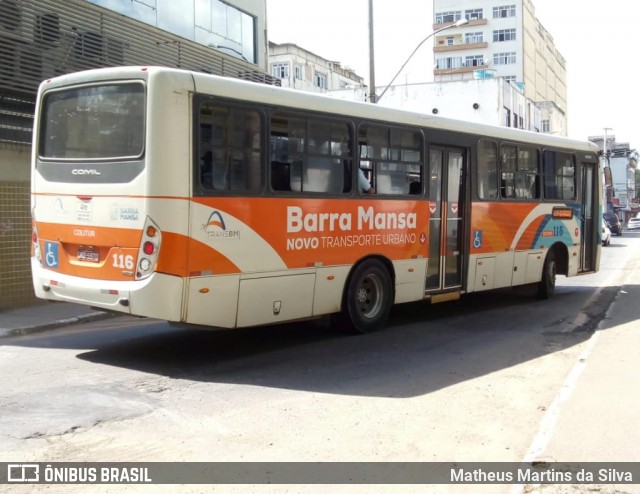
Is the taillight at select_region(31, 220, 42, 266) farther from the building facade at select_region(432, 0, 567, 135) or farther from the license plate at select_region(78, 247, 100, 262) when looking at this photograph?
the building facade at select_region(432, 0, 567, 135)

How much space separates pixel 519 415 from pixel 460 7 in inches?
3193

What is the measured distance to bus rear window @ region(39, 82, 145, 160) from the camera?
6465 millimetres

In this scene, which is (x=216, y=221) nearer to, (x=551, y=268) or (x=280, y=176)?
(x=280, y=176)

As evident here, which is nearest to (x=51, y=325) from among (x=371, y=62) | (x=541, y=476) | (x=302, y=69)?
(x=541, y=476)

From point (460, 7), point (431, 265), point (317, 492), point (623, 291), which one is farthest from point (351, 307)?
point (460, 7)

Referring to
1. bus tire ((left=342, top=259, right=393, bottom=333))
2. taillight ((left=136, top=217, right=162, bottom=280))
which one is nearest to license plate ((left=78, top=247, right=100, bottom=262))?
taillight ((left=136, top=217, right=162, bottom=280))

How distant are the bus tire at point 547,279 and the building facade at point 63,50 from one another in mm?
9636

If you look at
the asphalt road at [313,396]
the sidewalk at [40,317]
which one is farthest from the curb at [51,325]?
the asphalt road at [313,396]

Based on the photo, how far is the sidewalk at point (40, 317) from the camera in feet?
30.3

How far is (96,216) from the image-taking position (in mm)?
6711

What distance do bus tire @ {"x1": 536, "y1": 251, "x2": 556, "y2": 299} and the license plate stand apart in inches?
349

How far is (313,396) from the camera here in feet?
19.7

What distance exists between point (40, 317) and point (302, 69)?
2036 inches

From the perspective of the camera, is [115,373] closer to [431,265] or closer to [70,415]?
[70,415]
